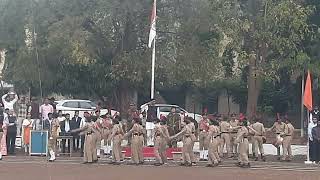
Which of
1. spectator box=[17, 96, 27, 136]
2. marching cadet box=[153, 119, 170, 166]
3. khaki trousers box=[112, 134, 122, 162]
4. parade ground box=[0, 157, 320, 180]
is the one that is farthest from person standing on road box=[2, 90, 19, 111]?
marching cadet box=[153, 119, 170, 166]

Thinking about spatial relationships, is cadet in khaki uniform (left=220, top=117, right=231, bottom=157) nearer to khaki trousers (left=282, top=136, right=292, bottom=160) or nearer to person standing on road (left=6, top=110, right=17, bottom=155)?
khaki trousers (left=282, top=136, right=292, bottom=160)

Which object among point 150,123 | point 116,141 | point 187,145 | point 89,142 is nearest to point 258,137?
point 187,145

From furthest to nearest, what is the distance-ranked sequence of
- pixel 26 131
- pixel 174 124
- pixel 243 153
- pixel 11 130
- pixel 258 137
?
pixel 26 131 < pixel 174 124 < pixel 11 130 < pixel 258 137 < pixel 243 153

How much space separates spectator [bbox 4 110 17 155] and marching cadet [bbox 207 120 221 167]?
23.5 ft

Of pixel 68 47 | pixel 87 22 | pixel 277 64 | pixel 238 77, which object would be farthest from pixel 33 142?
pixel 238 77

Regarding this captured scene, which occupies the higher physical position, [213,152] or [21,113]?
[21,113]

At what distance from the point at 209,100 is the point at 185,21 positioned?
15176 mm

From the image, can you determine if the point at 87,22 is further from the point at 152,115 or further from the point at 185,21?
the point at 152,115

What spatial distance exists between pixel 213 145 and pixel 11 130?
7.44 meters

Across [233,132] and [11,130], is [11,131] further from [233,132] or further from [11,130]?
[233,132]

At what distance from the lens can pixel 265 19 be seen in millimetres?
30906

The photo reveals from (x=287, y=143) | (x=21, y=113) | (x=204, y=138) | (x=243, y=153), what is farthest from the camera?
(x=21, y=113)

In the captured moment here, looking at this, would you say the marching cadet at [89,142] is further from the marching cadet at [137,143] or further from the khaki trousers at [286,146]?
the khaki trousers at [286,146]

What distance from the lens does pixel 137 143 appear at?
22.2 metres
